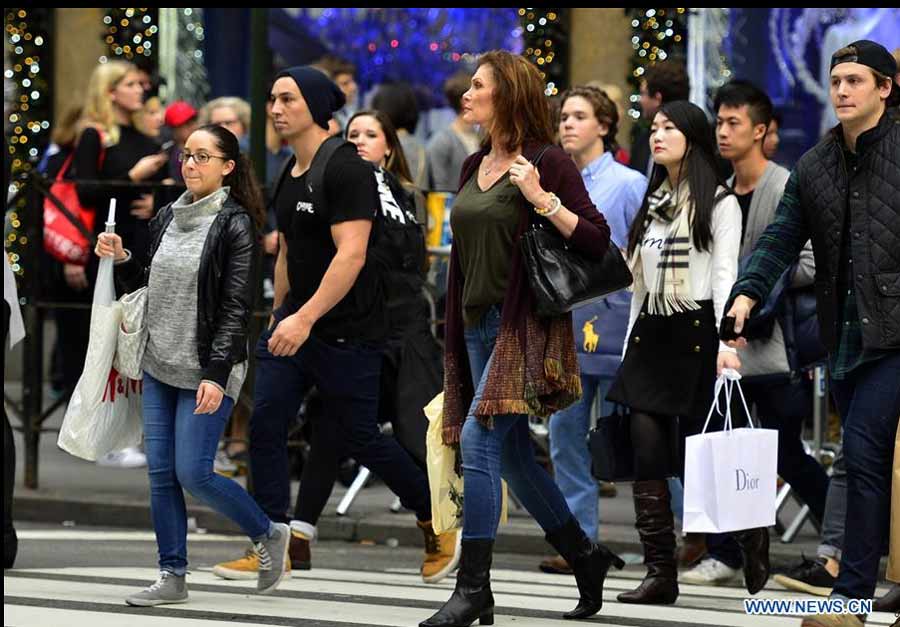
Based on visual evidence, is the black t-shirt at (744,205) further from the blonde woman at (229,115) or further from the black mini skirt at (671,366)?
the blonde woman at (229,115)

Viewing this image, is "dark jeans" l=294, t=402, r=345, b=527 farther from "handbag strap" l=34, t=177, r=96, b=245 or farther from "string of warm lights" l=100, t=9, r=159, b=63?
"string of warm lights" l=100, t=9, r=159, b=63

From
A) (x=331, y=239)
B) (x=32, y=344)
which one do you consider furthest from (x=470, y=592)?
(x=32, y=344)

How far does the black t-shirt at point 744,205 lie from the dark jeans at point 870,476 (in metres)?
1.98

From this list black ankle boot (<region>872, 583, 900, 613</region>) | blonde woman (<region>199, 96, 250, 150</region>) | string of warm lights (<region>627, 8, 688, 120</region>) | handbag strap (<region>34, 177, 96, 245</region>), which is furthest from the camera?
string of warm lights (<region>627, 8, 688, 120</region>)

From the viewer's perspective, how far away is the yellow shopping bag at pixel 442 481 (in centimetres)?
701

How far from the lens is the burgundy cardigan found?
21.8 ft

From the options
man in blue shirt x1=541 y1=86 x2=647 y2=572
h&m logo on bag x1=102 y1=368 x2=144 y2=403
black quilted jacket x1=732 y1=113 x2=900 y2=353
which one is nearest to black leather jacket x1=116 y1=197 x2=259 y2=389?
h&m logo on bag x1=102 y1=368 x2=144 y2=403

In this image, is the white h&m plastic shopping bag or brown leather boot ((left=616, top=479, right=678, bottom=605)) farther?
brown leather boot ((left=616, top=479, right=678, bottom=605))

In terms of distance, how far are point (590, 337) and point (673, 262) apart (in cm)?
98

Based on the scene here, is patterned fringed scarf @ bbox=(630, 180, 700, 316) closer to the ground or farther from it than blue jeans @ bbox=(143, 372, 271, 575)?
farther from it

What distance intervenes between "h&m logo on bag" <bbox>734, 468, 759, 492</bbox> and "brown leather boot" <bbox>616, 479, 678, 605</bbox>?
708 millimetres

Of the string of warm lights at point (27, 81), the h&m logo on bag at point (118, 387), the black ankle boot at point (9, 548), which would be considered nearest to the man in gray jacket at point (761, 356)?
the h&m logo on bag at point (118, 387)

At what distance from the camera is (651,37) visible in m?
14.0

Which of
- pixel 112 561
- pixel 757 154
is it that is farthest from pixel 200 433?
pixel 757 154
